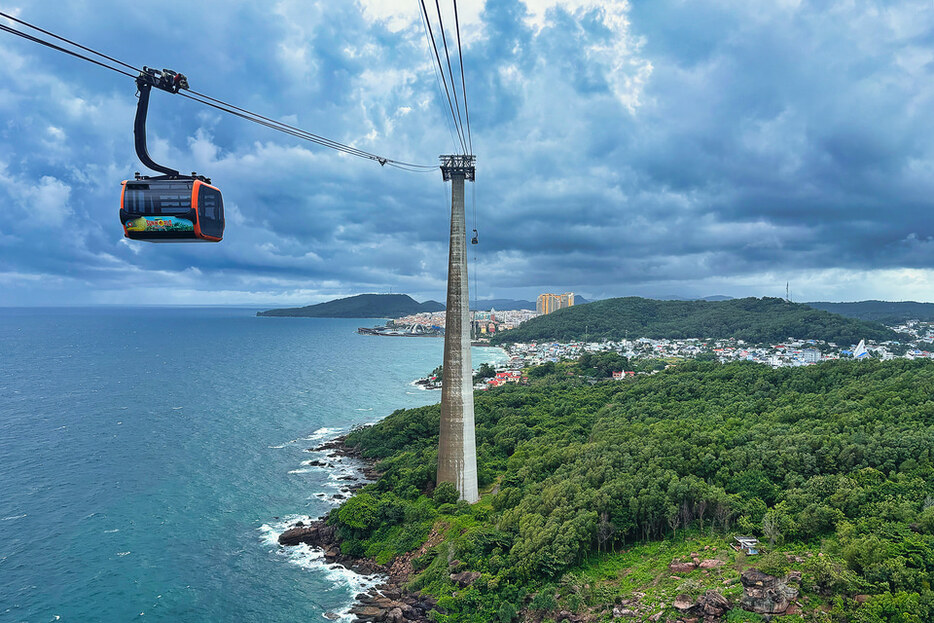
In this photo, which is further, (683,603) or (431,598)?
(431,598)

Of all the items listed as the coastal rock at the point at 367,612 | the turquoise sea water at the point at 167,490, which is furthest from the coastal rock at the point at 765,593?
the turquoise sea water at the point at 167,490

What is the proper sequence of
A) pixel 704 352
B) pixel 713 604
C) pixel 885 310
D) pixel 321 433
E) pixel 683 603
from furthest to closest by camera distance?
pixel 885 310, pixel 704 352, pixel 321 433, pixel 683 603, pixel 713 604

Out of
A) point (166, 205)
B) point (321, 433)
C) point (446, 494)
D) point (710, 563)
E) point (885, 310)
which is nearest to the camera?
point (166, 205)

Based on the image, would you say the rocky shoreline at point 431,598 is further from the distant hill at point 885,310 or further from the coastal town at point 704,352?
the distant hill at point 885,310

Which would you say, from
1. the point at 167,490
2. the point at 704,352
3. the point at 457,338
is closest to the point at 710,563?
the point at 457,338

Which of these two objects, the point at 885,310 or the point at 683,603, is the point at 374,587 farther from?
the point at 885,310

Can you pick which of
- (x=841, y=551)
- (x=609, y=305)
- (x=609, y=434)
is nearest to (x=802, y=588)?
(x=841, y=551)

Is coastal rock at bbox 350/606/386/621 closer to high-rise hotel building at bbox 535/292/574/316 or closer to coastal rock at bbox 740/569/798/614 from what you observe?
coastal rock at bbox 740/569/798/614

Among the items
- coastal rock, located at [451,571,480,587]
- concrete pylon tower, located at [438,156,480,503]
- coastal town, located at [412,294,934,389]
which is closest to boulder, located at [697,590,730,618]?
coastal rock, located at [451,571,480,587]
